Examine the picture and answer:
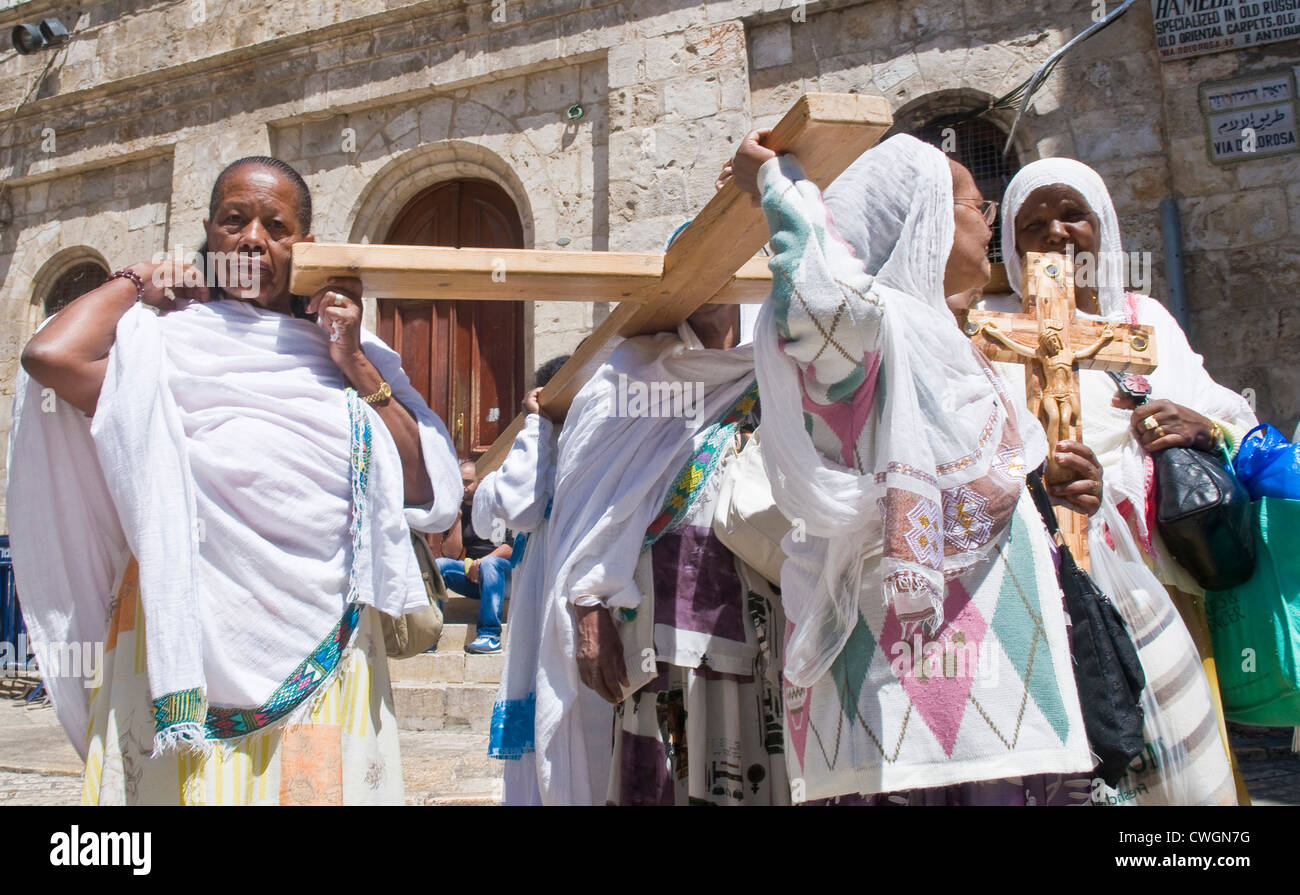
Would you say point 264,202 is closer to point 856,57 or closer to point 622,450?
point 622,450

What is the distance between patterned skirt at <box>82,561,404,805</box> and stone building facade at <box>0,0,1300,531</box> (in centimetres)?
559

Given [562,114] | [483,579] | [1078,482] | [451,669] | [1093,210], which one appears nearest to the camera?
[1078,482]

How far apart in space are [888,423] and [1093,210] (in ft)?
4.83

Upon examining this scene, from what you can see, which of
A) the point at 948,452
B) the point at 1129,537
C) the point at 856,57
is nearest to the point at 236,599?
the point at 948,452

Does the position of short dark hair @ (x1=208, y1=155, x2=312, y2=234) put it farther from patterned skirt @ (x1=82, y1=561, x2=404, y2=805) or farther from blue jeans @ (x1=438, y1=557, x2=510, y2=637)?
blue jeans @ (x1=438, y1=557, x2=510, y2=637)

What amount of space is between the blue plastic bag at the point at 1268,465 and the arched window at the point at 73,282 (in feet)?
34.8

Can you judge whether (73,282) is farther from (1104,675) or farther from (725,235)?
(1104,675)

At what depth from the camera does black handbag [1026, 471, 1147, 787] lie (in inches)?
74.3

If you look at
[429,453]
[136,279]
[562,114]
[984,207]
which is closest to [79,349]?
[136,279]

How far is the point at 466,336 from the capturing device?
28.1 feet

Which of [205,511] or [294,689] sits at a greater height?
[205,511]

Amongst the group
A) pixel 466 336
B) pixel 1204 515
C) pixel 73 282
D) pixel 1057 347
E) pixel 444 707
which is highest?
pixel 73 282

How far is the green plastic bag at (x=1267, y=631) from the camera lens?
248cm

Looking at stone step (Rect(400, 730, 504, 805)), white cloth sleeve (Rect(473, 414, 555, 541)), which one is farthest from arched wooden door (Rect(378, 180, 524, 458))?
white cloth sleeve (Rect(473, 414, 555, 541))
